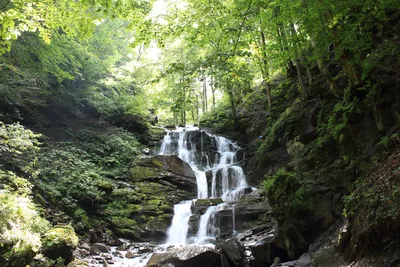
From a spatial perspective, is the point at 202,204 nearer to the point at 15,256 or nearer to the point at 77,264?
the point at 77,264

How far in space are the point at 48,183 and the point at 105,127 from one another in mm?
7498

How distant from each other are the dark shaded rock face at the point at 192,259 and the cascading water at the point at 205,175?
2998 millimetres

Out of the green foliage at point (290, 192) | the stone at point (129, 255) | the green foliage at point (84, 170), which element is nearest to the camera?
the green foliage at point (290, 192)

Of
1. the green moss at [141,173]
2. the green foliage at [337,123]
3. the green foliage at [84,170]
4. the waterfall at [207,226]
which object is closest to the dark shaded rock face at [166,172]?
the green moss at [141,173]

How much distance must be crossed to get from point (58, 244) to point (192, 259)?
3555 mm

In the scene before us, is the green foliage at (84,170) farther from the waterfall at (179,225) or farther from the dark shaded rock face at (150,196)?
the waterfall at (179,225)

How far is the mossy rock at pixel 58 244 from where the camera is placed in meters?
7.33

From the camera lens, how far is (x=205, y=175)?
15.6 meters

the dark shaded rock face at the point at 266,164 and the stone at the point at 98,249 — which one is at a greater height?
the dark shaded rock face at the point at 266,164

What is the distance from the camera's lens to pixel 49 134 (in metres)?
14.8

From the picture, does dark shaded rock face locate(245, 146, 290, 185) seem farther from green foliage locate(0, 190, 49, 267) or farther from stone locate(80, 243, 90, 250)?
green foliage locate(0, 190, 49, 267)

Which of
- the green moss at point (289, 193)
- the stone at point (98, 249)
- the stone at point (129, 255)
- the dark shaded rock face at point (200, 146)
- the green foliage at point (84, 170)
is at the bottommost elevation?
the stone at point (129, 255)

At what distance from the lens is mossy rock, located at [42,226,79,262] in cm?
733

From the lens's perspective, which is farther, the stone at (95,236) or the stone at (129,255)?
the stone at (95,236)
